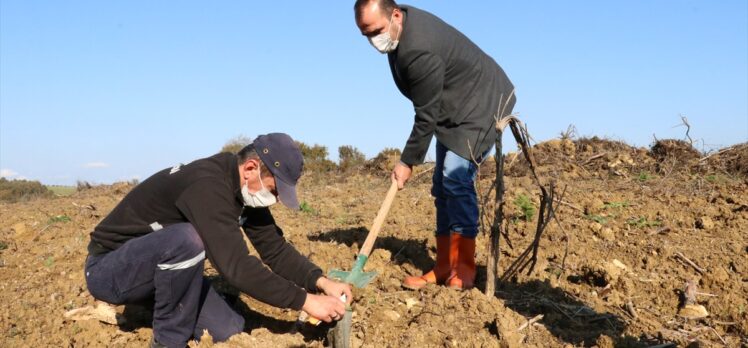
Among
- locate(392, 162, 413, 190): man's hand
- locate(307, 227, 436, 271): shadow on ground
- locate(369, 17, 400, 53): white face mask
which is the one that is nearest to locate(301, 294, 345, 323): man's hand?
locate(392, 162, 413, 190): man's hand

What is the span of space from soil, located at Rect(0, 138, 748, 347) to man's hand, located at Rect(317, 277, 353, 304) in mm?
287

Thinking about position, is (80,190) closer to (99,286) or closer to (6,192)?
(6,192)

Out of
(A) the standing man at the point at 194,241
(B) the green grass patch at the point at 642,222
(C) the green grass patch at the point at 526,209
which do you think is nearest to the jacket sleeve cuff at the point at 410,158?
(A) the standing man at the point at 194,241

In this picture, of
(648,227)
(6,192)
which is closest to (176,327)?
(648,227)

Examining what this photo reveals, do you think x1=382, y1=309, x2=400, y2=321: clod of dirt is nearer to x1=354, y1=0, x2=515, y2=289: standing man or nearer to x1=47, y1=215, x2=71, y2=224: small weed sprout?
x1=354, y1=0, x2=515, y2=289: standing man

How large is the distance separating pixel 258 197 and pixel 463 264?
5.40 ft

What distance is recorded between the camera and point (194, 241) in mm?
3402

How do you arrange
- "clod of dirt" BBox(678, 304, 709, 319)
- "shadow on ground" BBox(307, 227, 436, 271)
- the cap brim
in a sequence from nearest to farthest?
the cap brim
"clod of dirt" BBox(678, 304, 709, 319)
"shadow on ground" BBox(307, 227, 436, 271)

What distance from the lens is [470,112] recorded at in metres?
4.34

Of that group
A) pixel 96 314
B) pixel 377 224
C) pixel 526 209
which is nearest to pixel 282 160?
pixel 377 224

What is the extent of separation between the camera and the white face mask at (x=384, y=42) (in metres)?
4.18

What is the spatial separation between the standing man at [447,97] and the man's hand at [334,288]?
3.21 ft

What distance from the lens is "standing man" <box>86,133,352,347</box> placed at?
10.7 ft

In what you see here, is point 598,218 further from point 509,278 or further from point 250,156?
point 250,156
